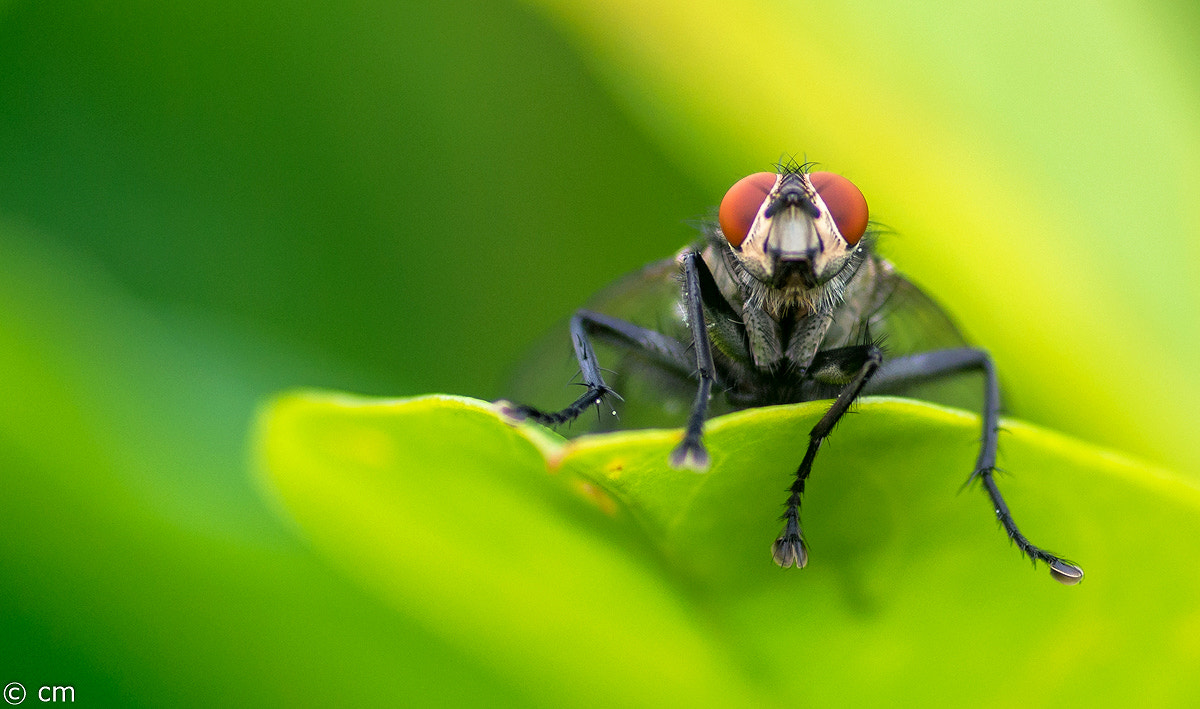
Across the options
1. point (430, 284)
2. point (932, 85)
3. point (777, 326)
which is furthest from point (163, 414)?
point (932, 85)

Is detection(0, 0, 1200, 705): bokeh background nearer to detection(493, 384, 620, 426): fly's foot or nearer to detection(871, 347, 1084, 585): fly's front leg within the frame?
detection(871, 347, 1084, 585): fly's front leg

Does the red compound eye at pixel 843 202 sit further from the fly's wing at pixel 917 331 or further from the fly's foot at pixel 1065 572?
the fly's foot at pixel 1065 572

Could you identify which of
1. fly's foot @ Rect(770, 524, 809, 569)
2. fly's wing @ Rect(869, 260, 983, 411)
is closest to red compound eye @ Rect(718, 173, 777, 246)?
fly's wing @ Rect(869, 260, 983, 411)

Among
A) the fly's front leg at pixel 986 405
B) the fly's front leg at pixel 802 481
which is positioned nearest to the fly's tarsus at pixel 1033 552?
the fly's front leg at pixel 986 405

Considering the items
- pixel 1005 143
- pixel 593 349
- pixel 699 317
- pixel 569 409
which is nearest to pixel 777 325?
pixel 699 317

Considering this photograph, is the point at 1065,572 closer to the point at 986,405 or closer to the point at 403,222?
the point at 986,405

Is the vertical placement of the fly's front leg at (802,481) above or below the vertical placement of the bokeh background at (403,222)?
below

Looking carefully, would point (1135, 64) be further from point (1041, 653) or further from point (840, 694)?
point (840, 694)
